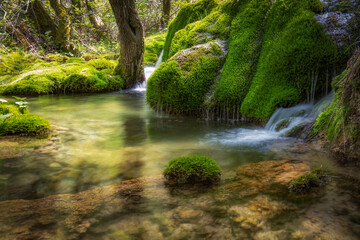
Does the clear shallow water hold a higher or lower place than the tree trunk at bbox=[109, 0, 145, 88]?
lower

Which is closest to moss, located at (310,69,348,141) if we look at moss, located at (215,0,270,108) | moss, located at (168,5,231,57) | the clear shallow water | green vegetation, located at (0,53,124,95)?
the clear shallow water

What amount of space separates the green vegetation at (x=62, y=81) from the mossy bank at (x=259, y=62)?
456cm

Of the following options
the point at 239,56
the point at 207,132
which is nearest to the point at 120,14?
the point at 239,56

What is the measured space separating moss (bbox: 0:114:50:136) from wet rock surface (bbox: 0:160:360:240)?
108 inches

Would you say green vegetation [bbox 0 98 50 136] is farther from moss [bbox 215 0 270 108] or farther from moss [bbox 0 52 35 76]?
moss [bbox 0 52 35 76]

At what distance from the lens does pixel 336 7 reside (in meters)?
5.94

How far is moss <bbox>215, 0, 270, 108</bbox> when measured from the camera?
6547 millimetres

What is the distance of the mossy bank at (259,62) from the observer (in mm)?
5617

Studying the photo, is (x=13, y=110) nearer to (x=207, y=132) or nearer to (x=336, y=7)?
(x=207, y=132)

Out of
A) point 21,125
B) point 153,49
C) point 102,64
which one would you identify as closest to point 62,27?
point 102,64

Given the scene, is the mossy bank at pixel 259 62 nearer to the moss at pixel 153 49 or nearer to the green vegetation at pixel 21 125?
the green vegetation at pixel 21 125

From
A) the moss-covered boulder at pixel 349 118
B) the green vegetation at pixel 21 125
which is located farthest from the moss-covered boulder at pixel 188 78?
the moss-covered boulder at pixel 349 118

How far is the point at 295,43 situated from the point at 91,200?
15.9 ft

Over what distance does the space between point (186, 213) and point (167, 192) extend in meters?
0.49
